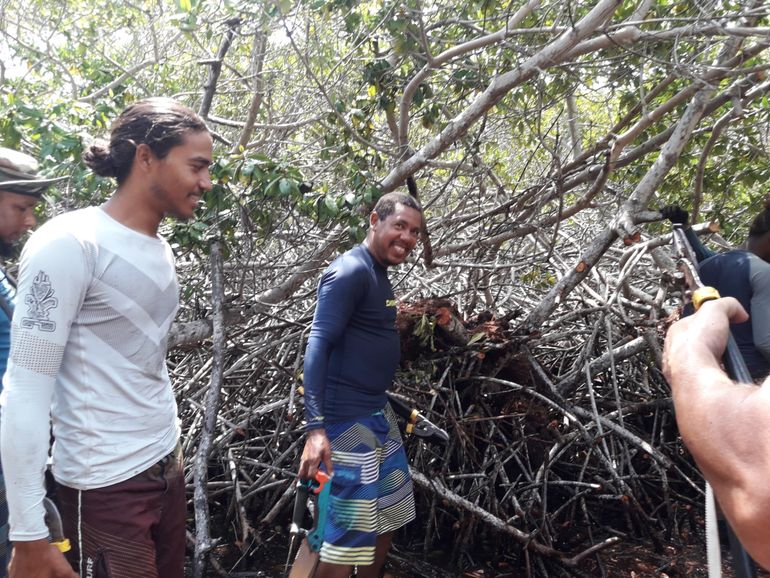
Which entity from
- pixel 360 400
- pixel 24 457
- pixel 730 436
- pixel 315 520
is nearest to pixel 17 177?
pixel 24 457

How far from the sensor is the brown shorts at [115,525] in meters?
1.55

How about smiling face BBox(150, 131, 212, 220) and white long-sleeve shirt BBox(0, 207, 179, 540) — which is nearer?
white long-sleeve shirt BBox(0, 207, 179, 540)

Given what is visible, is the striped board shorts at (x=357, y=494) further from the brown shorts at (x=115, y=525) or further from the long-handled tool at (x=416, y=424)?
the brown shorts at (x=115, y=525)

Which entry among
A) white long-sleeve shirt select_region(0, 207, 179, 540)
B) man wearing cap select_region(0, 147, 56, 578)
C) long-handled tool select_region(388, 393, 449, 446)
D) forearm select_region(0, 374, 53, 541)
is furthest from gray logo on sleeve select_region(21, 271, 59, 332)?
long-handled tool select_region(388, 393, 449, 446)

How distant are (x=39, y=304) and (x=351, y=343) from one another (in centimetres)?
122

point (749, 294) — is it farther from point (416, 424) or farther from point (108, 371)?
point (108, 371)

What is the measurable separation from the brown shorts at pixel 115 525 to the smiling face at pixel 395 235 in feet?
3.96

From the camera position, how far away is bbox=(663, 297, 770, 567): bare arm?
940 mm

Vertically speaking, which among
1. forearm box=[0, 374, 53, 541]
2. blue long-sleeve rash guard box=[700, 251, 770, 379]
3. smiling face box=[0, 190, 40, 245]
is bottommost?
forearm box=[0, 374, 53, 541]

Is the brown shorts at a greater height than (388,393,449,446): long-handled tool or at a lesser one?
greater

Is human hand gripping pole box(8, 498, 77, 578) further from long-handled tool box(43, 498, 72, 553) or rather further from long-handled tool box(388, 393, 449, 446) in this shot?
long-handled tool box(388, 393, 449, 446)

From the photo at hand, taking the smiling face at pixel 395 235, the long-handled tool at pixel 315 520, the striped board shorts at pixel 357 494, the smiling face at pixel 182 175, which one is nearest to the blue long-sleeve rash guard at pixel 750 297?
the smiling face at pixel 395 235

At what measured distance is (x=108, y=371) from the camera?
61.8 inches

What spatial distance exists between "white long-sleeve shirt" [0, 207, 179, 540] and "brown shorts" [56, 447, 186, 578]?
4 cm
